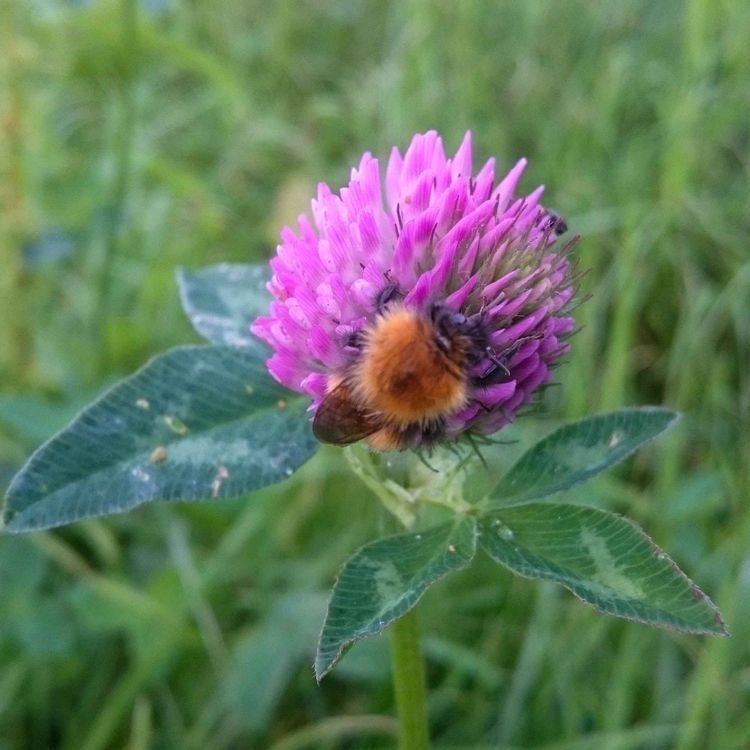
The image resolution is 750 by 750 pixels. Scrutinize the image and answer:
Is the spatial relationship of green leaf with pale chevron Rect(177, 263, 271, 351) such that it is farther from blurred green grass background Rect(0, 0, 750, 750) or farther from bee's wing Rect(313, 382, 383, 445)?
blurred green grass background Rect(0, 0, 750, 750)

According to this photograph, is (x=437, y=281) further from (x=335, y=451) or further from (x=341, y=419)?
(x=335, y=451)

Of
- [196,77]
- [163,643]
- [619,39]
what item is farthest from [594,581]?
[196,77]

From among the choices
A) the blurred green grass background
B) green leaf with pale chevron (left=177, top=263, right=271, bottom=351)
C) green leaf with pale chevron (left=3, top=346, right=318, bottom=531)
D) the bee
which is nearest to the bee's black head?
the bee

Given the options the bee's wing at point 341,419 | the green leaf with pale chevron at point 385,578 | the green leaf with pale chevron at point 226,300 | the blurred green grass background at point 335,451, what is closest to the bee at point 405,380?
the bee's wing at point 341,419

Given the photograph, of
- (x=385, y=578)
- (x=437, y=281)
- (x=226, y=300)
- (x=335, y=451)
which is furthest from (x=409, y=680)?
(x=335, y=451)

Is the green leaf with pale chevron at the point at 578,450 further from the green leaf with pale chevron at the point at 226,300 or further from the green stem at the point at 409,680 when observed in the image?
the green leaf with pale chevron at the point at 226,300

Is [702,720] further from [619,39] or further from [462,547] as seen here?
[619,39]
